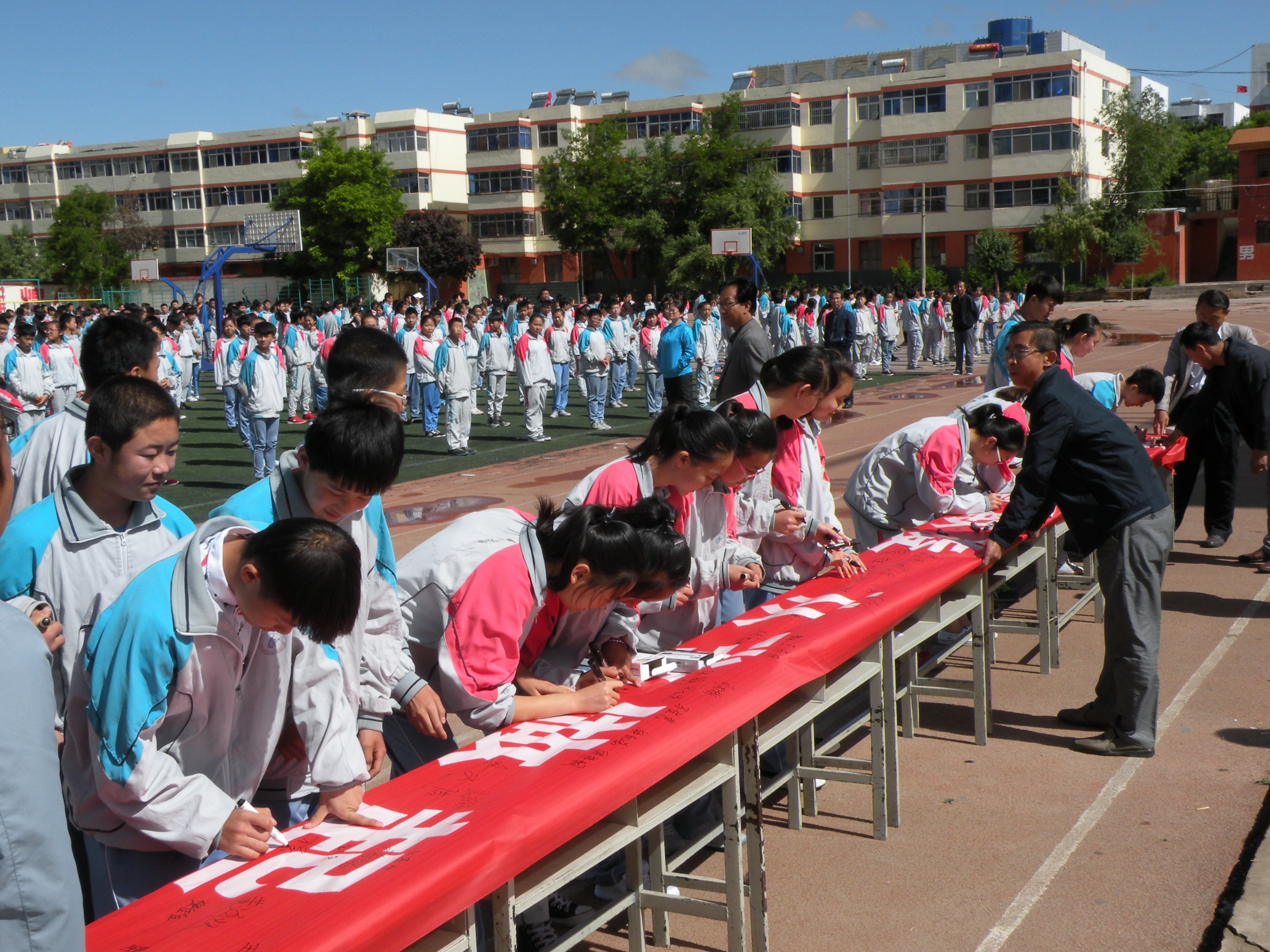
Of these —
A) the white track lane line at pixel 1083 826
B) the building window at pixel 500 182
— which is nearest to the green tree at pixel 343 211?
the building window at pixel 500 182

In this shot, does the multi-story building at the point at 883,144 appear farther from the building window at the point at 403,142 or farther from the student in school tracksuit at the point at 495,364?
the student in school tracksuit at the point at 495,364

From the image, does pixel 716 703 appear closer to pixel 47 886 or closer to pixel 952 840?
pixel 952 840

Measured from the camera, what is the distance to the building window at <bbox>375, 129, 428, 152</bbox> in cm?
6262

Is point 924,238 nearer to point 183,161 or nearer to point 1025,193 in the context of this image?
point 1025,193

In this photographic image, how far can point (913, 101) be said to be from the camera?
183ft

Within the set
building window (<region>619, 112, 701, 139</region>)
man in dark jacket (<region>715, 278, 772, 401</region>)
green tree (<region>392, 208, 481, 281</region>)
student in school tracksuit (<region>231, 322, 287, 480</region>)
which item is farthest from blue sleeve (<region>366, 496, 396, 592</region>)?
building window (<region>619, 112, 701, 139</region>)

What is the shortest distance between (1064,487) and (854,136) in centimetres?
5628

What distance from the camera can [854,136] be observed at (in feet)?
189

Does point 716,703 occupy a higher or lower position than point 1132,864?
higher

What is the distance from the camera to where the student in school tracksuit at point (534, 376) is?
16375mm

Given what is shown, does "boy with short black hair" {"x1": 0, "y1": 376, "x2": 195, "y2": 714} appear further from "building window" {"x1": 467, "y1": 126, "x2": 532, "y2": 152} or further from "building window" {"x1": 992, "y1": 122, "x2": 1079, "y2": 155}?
"building window" {"x1": 467, "y1": 126, "x2": 532, "y2": 152}

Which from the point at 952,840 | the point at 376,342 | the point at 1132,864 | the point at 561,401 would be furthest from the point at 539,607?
the point at 561,401

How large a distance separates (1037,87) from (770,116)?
519 inches

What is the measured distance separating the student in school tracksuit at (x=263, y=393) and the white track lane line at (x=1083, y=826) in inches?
381
